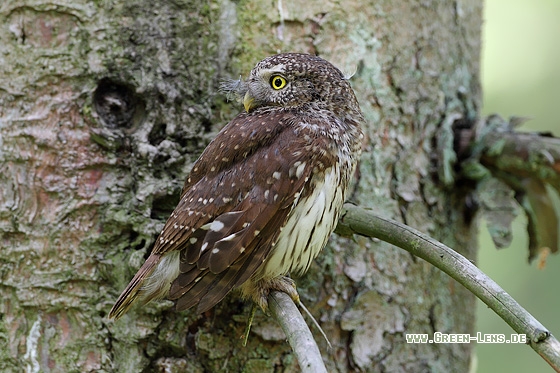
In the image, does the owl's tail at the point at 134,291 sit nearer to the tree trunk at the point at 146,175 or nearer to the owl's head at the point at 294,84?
the tree trunk at the point at 146,175

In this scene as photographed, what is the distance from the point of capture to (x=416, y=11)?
325 cm

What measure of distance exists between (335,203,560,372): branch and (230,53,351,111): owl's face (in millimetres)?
518

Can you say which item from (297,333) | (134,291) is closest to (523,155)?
(297,333)

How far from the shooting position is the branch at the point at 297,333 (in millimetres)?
1936

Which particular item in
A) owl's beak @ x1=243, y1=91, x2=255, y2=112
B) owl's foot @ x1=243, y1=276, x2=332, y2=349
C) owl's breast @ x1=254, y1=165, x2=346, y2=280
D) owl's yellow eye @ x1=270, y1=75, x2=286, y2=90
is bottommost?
owl's foot @ x1=243, y1=276, x2=332, y2=349

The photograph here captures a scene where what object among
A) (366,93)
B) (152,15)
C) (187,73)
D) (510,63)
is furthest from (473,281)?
(510,63)

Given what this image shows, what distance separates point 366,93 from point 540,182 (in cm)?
99

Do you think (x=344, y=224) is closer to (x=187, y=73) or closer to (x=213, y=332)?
(x=213, y=332)

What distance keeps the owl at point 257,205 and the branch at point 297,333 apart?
0.53ft

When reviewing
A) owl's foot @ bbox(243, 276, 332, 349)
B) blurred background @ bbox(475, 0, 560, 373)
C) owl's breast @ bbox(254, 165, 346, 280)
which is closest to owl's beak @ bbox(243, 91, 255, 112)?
owl's breast @ bbox(254, 165, 346, 280)

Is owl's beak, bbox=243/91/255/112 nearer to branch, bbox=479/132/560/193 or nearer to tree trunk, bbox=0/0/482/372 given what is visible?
tree trunk, bbox=0/0/482/372

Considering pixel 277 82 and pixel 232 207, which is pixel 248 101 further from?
pixel 232 207

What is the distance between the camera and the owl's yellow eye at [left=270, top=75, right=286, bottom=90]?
285 centimetres

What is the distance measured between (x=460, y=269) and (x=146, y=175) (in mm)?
1288
